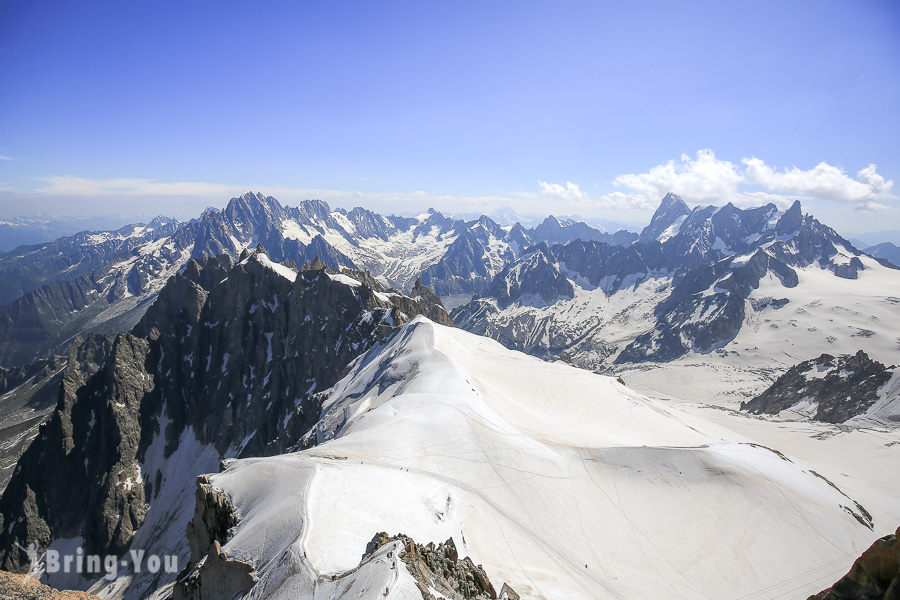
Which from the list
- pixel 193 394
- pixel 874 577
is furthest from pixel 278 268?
pixel 874 577

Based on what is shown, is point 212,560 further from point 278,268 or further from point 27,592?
point 278,268

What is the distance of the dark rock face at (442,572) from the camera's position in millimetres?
19000

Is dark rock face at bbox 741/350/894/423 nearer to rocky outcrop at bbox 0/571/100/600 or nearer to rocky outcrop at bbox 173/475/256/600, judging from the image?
rocky outcrop at bbox 173/475/256/600

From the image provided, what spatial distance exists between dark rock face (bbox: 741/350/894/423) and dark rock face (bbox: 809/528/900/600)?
127m

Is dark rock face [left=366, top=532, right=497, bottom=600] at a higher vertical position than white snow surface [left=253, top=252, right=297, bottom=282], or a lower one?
lower

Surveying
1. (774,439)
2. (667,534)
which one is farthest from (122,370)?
(774,439)

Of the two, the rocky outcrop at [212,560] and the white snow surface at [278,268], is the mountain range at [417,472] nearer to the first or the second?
the rocky outcrop at [212,560]

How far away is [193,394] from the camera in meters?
134

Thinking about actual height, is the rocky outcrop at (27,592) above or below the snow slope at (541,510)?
above

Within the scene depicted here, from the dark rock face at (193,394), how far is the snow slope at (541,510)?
55702 millimetres

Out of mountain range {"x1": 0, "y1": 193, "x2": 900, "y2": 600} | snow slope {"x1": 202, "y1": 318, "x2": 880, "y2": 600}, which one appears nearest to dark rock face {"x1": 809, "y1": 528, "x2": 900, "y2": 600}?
mountain range {"x1": 0, "y1": 193, "x2": 900, "y2": 600}

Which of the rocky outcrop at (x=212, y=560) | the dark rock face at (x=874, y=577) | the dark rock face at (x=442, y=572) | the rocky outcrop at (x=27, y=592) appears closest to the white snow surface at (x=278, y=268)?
the rocky outcrop at (x=212, y=560)

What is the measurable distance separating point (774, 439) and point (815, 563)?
2978 inches

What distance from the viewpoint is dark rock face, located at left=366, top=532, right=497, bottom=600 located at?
19.0 m
